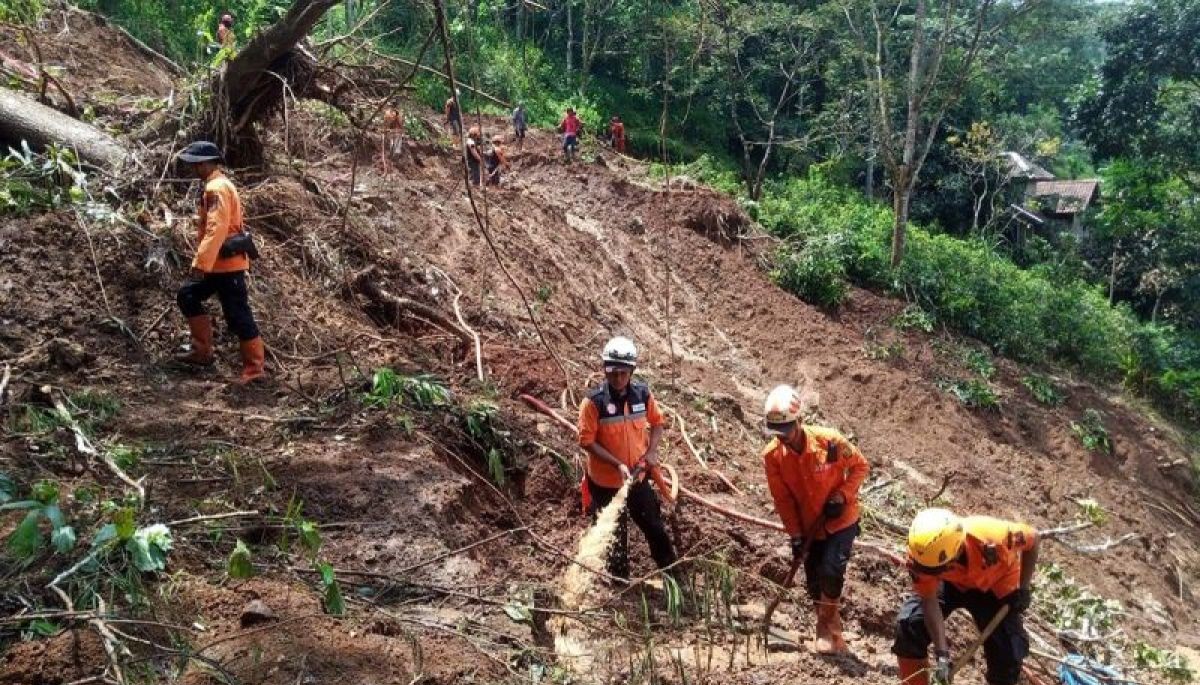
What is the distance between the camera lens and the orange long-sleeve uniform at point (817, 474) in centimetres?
438

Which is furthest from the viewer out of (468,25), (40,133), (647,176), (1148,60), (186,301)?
(647,176)

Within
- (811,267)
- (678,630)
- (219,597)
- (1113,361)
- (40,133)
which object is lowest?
(1113,361)

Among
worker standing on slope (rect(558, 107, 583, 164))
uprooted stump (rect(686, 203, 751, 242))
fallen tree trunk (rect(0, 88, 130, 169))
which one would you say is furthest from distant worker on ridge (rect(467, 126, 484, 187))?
fallen tree trunk (rect(0, 88, 130, 169))

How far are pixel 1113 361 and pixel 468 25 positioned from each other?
16.3 m

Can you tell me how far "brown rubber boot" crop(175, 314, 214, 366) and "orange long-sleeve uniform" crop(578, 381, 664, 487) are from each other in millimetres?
2423

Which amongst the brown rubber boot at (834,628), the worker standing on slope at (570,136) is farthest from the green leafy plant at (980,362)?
the brown rubber boot at (834,628)

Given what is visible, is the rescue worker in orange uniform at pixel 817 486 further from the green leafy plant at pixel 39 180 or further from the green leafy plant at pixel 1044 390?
the green leafy plant at pixel 1044 390

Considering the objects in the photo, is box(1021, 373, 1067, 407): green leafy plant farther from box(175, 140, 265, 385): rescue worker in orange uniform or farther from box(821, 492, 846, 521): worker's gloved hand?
box(175, 140, 265, 385): rescue worker in orange uniform

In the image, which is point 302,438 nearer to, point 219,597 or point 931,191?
point 219,597

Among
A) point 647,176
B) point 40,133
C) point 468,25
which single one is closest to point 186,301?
point 40,133

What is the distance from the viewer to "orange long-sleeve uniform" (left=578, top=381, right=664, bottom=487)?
4637 millimetres

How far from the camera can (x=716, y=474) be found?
265 inches

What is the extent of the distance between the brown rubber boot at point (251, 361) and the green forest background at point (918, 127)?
2.68 m

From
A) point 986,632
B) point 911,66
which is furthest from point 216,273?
point 911,66
